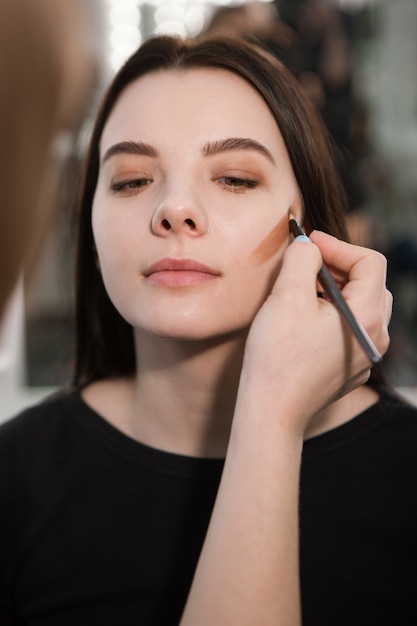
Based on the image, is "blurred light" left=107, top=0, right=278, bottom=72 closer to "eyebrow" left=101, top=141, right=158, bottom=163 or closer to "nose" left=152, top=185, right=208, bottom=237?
"eyebrow" left=101, top=141, right=158, bottom=163

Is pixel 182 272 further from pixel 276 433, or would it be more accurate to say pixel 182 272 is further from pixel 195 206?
pixel 276 433

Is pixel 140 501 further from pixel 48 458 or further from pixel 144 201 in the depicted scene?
pixel 144 201

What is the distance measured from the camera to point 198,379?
104 centimetres

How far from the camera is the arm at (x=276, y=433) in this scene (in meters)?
0.70

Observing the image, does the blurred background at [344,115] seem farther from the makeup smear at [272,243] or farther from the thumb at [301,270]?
the thumb at [301,270]

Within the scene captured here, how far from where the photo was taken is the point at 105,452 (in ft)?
3.52

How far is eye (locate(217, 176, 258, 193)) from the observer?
3.16 ft

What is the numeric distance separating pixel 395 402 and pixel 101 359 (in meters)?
0.51

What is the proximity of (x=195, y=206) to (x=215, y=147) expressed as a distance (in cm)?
10

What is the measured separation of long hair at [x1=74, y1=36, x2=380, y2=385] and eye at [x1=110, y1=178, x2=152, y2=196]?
148mm

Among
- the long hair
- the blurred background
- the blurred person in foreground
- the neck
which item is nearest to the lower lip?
the neck

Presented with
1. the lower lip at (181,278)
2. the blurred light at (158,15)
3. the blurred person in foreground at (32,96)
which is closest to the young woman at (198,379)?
the lower lip at (181,278)

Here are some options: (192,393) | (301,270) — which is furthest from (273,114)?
(192,393)

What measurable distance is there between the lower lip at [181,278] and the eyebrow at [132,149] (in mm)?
171
